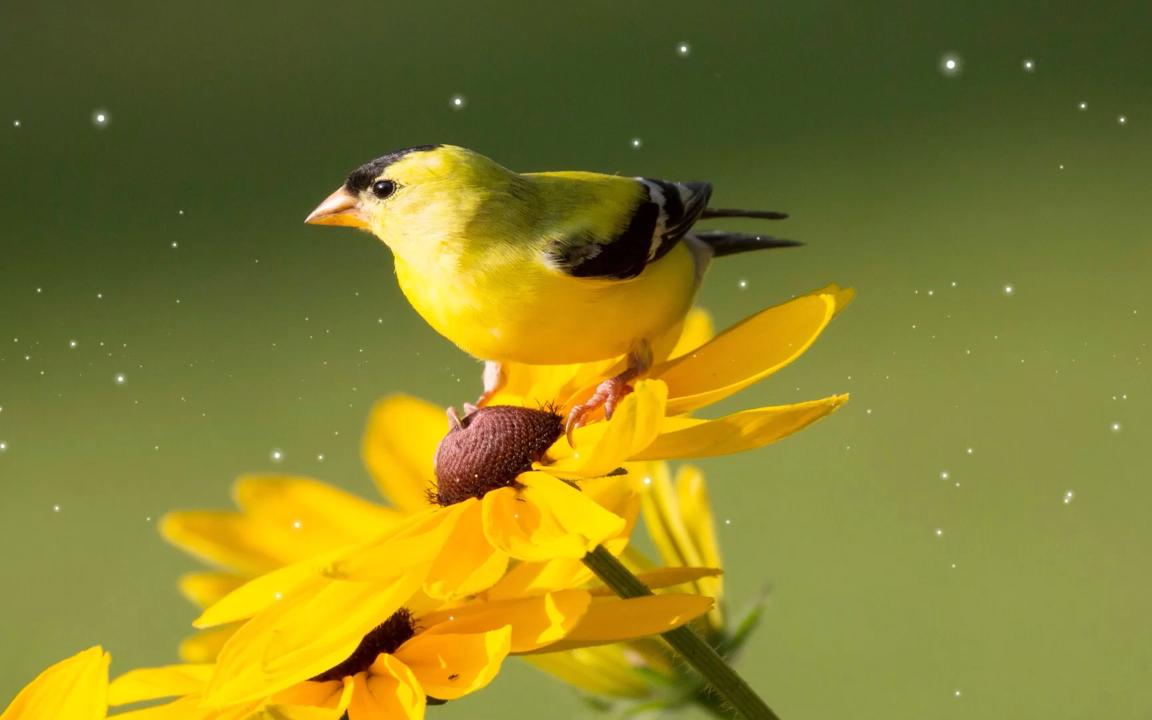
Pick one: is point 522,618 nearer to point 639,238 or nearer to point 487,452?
point 487,452

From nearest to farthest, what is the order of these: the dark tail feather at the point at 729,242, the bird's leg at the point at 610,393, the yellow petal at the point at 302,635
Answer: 1. the yellow petal at the point at 302,635
2. the bird's leg at the point at 610,393
3. the dark tail feather at the point at 729,242

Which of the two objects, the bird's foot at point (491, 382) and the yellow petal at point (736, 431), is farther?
the bird's foot at point (491, 382)

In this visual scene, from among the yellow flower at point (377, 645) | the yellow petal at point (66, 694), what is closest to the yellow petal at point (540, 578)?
the yellow flower at point (377, 645)

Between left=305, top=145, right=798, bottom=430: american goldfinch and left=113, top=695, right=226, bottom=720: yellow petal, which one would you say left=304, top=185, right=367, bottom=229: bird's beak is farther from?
left=113, top=695, right=226, bottom=720: yellow petal

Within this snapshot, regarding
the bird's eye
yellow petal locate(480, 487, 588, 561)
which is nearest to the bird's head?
the bird's eye

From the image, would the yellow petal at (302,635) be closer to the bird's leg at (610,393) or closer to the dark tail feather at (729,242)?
the bird's leg at (610,393)

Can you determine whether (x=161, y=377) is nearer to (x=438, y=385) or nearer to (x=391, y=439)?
(x=438, y=385)

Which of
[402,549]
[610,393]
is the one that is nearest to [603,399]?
[610,393]
